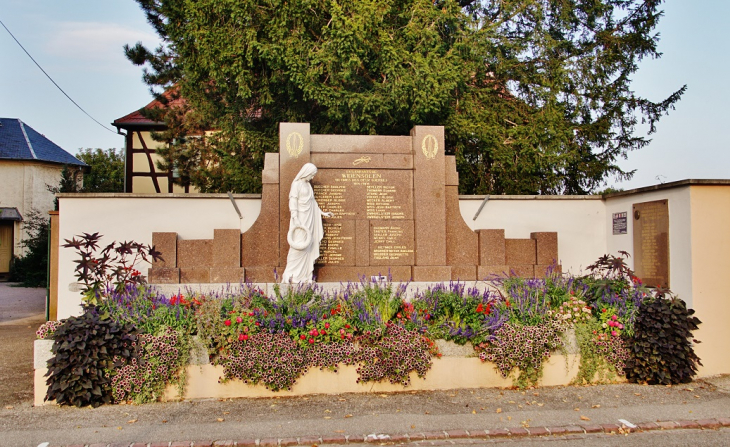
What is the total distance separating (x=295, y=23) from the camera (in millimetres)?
12516

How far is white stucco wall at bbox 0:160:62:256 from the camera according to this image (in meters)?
29.6

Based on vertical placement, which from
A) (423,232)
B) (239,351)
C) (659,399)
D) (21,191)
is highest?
(21,191)

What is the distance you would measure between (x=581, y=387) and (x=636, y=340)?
89 centimetres

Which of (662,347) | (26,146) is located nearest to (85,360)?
(662,347)

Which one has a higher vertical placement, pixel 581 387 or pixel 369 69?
pixel 369 69

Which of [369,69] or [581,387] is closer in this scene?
[581,387]

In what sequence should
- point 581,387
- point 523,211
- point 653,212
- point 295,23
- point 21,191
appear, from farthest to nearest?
1. point 21,191
2. point 295,23
3. point 523,211
4. point 653,212
5. point 581,387

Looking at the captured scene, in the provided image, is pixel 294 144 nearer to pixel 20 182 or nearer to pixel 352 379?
pixel 352 379

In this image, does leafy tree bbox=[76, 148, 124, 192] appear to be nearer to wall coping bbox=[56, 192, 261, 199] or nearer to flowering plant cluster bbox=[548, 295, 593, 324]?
wall coping bbox=[56, 192, 261, 199]

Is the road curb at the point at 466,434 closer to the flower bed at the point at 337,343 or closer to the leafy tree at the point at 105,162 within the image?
the flower bed at the point at 337,343

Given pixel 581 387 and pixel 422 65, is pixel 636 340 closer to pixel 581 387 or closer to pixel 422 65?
pixel 581 387

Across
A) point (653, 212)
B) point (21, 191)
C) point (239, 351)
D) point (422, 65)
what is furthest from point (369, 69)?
point (21, 191)

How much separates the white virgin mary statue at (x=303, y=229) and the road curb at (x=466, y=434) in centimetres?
410

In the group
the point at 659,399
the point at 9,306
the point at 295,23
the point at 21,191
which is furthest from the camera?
the point at 21,191
